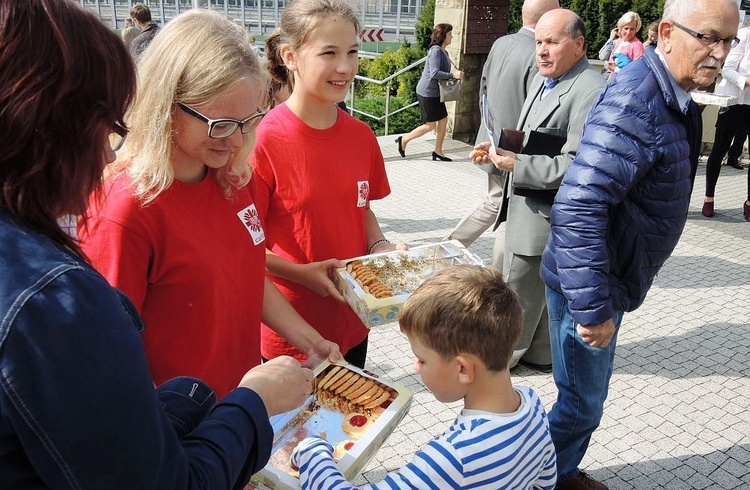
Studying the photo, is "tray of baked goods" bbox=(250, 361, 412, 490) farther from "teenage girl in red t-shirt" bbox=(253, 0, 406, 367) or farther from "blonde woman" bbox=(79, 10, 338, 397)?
"teenage girl in red t-shirt" bbox=(253, 0, 406, 367)

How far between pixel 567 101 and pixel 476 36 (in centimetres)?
640

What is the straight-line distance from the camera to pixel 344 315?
260 centimetres

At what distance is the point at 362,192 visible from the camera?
8.39 feet

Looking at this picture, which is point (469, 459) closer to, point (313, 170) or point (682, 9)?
point (313, 170)

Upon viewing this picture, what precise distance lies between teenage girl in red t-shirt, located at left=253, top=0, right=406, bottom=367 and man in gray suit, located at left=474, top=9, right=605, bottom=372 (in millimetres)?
1308

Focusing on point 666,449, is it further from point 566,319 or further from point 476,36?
point 476,36

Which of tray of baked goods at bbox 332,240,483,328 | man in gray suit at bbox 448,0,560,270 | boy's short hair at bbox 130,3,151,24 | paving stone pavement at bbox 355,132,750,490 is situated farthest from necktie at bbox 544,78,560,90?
boy's short hair at bbox 130,3,151,24

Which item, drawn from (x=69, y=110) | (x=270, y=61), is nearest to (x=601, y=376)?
(x=270, y=61)

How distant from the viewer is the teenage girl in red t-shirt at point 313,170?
2.37 m

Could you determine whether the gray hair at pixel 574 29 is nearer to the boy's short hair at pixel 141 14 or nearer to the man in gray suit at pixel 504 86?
the man in gray suit at pixel 504 86

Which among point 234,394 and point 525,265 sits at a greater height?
point 234,394

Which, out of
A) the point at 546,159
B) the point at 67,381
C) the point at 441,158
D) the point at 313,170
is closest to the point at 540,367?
the point at 546,159

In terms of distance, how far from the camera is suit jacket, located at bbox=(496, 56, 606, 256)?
342 centimetres

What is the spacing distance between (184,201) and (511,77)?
12.3ft
